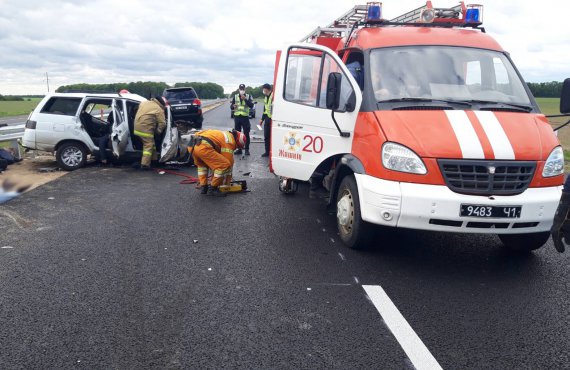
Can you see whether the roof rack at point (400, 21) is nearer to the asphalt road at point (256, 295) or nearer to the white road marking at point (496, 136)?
the white road marking at point (496, 136)

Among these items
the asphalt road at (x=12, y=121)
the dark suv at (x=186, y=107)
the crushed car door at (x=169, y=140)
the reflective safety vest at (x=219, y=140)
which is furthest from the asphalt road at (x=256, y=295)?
the asphalt road at (x=12, y=121)

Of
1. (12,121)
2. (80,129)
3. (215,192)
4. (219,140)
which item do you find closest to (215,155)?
(219,140)

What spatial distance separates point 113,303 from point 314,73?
3752mm

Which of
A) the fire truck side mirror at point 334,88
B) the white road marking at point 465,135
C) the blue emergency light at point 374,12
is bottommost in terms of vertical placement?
the white road marking at point 465,135

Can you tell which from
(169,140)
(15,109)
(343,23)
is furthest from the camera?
(15,109)

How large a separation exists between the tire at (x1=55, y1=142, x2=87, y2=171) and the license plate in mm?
8937

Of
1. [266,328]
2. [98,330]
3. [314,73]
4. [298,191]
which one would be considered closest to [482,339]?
[266,328]

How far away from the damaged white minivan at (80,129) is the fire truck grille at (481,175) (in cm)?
730

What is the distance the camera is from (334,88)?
16.7 ft

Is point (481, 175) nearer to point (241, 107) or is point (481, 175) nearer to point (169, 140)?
point (169, 140)

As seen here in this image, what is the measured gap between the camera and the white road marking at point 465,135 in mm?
4234

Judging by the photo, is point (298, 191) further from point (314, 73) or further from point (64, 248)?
point (64, 248)

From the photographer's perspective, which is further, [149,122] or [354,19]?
[149,122]

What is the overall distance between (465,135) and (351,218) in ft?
4.91
